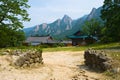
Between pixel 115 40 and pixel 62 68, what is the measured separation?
42.3 meters

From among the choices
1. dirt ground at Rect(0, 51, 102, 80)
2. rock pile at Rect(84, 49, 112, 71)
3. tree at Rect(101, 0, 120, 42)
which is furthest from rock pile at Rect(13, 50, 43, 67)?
tree at Rect(101, 0, 120, 42)

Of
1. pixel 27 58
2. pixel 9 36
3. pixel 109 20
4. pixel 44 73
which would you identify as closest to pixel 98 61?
pixel 44 73

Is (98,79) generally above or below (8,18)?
below

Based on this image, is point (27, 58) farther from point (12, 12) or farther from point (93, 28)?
point (93, 28)

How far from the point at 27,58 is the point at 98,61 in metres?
5.25

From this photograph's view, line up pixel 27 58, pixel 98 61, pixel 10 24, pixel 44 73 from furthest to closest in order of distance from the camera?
pixel 10 24 < pixel 27 58 < pixel 98 61 < pixel 44 73

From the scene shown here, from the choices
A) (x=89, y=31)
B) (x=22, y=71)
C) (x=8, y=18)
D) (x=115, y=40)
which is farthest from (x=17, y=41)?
(x=89, y=31)

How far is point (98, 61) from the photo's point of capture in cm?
2166

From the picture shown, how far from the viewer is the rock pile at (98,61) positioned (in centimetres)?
2039

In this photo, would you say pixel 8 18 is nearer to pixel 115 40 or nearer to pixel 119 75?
pixel 115 40

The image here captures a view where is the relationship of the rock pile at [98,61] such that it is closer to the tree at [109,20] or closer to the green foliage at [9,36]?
the green foliage at [9,36]

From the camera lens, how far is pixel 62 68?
22547 millimetres

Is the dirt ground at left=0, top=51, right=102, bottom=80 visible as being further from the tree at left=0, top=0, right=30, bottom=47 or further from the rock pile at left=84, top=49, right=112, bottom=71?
the tree at left=0, top=0, right=30, bottom=47

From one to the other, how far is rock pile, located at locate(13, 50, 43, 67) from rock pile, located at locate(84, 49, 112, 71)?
3942 millimetres
